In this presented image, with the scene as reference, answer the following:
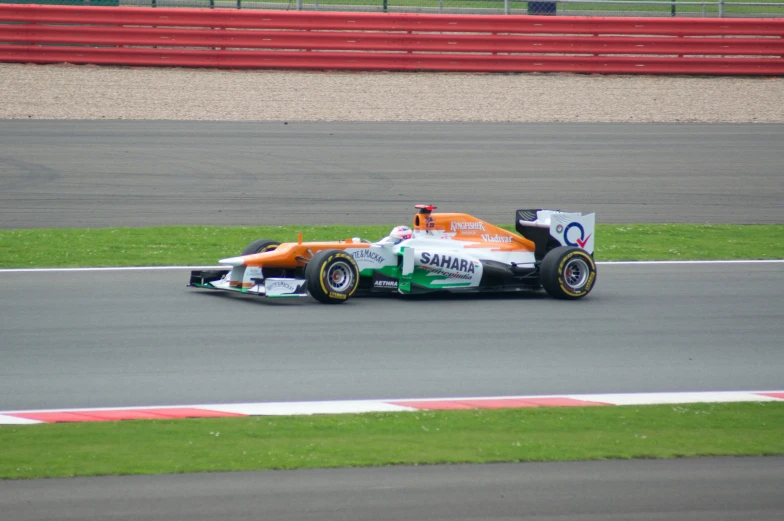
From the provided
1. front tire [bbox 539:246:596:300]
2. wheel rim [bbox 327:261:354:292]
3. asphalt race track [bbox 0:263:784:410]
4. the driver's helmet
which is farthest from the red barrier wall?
wheel rim [bbox 327:261:354:292]

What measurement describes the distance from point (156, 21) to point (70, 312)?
16.0 meters

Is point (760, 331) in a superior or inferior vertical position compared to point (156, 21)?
inferior

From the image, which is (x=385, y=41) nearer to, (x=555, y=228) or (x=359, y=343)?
(x=555, y=228)

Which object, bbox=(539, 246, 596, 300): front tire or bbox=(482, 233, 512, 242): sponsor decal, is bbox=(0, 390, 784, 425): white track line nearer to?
bbox=(539, 246, 596, 300): front tire

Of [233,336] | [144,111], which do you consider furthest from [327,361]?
[144,111]

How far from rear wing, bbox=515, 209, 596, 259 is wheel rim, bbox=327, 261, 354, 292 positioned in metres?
2.32

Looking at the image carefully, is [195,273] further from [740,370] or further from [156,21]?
[156,21]

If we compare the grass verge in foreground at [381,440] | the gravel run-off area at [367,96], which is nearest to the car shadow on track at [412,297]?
the grass verge in foreground at [381,440]

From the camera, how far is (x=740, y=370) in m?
8.87

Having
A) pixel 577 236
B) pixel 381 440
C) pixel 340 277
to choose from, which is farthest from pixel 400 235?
pixel 381 440

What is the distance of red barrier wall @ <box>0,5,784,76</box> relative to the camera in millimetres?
24906

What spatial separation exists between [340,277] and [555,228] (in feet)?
8.40

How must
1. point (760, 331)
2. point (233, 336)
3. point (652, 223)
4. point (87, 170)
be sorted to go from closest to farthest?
point (233, 336) < point (760, 331) < point (652, 223) < point (87, 170)

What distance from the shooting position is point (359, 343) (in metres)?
9.37
